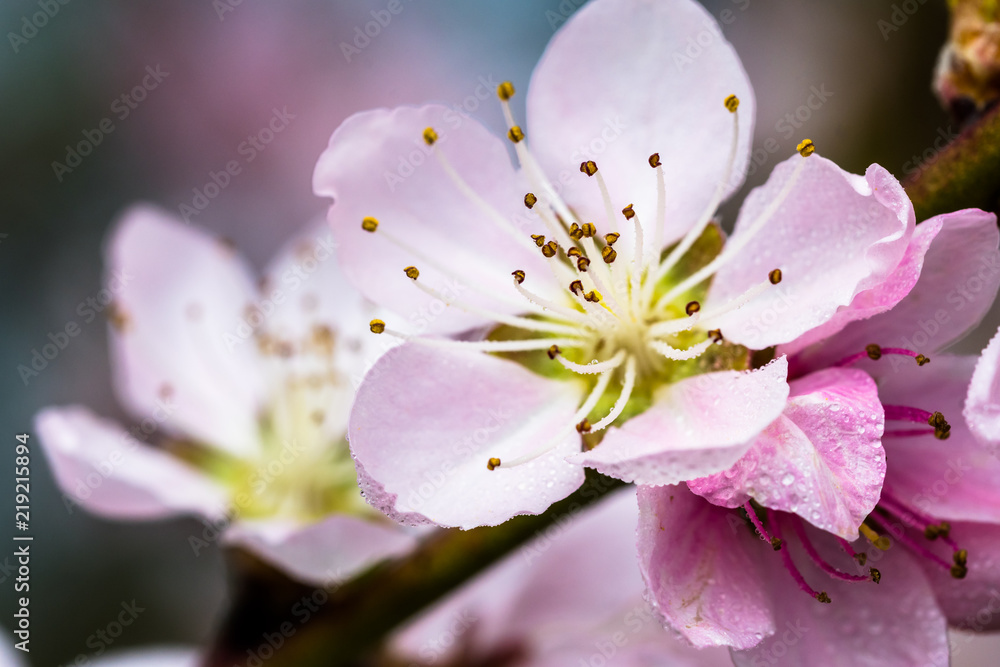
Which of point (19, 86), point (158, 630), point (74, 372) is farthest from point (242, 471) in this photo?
point (19, 86)

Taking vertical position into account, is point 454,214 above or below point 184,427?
→ above

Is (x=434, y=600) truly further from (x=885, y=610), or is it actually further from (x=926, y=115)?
(x=926, y=115)

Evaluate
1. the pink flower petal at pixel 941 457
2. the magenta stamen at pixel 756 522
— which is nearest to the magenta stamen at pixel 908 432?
the pink flower petal at pixel 941 457

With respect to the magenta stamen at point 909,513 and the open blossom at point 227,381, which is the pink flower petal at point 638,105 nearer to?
the magenta stamen at point 909,513

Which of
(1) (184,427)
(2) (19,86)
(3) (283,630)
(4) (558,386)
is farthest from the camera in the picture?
(2) (19,86)

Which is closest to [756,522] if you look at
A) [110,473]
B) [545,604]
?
[545,604]

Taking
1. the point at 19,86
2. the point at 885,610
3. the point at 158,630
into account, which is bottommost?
the point at 158,630
